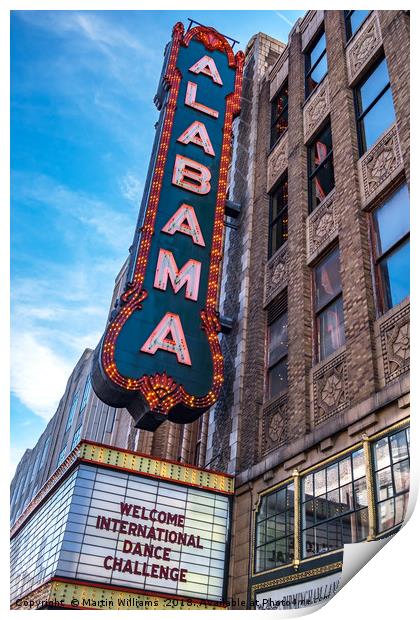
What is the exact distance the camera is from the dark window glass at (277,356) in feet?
48.4

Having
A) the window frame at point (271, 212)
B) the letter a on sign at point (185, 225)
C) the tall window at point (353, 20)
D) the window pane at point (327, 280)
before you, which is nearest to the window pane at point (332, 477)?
the window pane at point (327, 280)

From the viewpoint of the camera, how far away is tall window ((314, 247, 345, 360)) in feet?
42.2

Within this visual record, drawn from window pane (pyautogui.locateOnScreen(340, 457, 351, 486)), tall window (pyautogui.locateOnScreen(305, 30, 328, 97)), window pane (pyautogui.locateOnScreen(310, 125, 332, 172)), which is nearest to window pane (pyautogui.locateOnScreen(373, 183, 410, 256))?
window pane (pyautogui.locateOnScreen(340, 457, 351, 486))

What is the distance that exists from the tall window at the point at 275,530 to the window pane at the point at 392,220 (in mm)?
5334

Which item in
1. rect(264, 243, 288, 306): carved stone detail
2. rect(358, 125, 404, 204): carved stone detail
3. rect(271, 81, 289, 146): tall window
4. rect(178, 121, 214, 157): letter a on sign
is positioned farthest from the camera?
rect(271, 81, 289, 146): tall window

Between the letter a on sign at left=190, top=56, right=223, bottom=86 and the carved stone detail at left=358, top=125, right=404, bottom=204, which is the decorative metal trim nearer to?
the carved stone detail at left=358, top=125, right=404, bottom=204

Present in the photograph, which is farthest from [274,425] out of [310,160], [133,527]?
[310,160]

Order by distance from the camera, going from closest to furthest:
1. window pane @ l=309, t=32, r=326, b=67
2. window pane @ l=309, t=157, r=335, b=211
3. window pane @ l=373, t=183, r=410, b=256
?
window pane @ l=373, t=183, r=410, b=256 → window pane @ l=309, t=157, r=335, b=211 → window pane @ l=309, t=32, r=326, b=67

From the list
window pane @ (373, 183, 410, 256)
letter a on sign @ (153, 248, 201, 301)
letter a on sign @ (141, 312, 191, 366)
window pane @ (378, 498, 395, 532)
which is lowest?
window pane @ (378, 498, 395, 532)

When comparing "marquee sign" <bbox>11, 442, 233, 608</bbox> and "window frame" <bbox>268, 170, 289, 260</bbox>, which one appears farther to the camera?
"window frame" <bbox>268, 170, 289, 260</bbox>

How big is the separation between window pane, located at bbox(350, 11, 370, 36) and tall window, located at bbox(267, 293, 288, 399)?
7.29 meters

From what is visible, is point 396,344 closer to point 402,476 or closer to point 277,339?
point 402,476

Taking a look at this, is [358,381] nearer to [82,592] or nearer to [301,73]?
[82,592]
